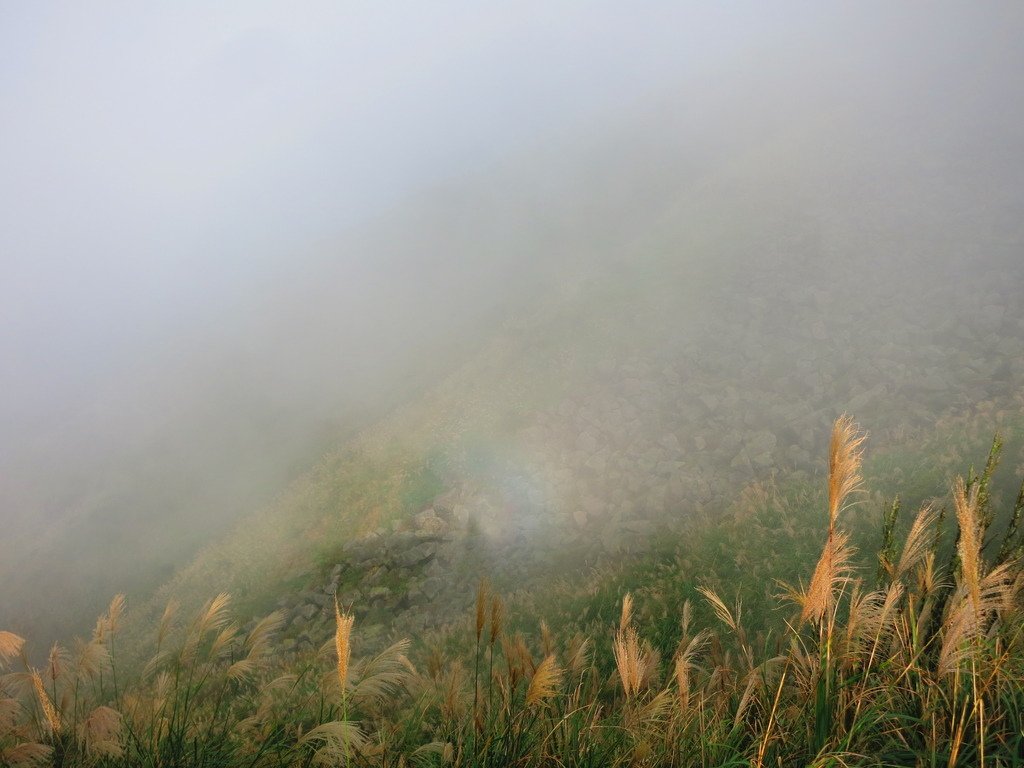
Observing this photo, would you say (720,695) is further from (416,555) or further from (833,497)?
(416,555)

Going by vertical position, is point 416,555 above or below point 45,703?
below

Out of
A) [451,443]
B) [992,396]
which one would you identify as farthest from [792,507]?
[451,443]

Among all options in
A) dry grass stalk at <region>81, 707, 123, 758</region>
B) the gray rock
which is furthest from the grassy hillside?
the gray rock

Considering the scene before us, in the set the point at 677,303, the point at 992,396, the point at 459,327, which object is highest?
the point at 459,327

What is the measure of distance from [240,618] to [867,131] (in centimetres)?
3120

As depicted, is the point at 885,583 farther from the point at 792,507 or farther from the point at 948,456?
the point at 948,456

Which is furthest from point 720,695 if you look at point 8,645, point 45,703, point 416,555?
point 416,555

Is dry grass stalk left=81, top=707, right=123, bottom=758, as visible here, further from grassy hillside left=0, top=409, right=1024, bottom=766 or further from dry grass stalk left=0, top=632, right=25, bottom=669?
dry grass stalk left=0, top=632, right=25, bottom=669

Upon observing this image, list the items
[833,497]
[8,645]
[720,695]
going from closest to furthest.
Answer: [833,497] < [8,645] < [720,695]

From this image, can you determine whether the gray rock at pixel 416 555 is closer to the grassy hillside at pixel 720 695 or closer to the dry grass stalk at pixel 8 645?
the grassy hillside at pixel 720 695

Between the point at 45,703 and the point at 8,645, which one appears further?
the point at 8,645

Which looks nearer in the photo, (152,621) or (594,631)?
(594,631)

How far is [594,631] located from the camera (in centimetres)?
695

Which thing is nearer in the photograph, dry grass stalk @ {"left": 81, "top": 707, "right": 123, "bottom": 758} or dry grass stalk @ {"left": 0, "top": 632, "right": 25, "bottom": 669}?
dry grass stalk @ {"left": 81, "top": 707, "right": 123, "bottom": 758}
